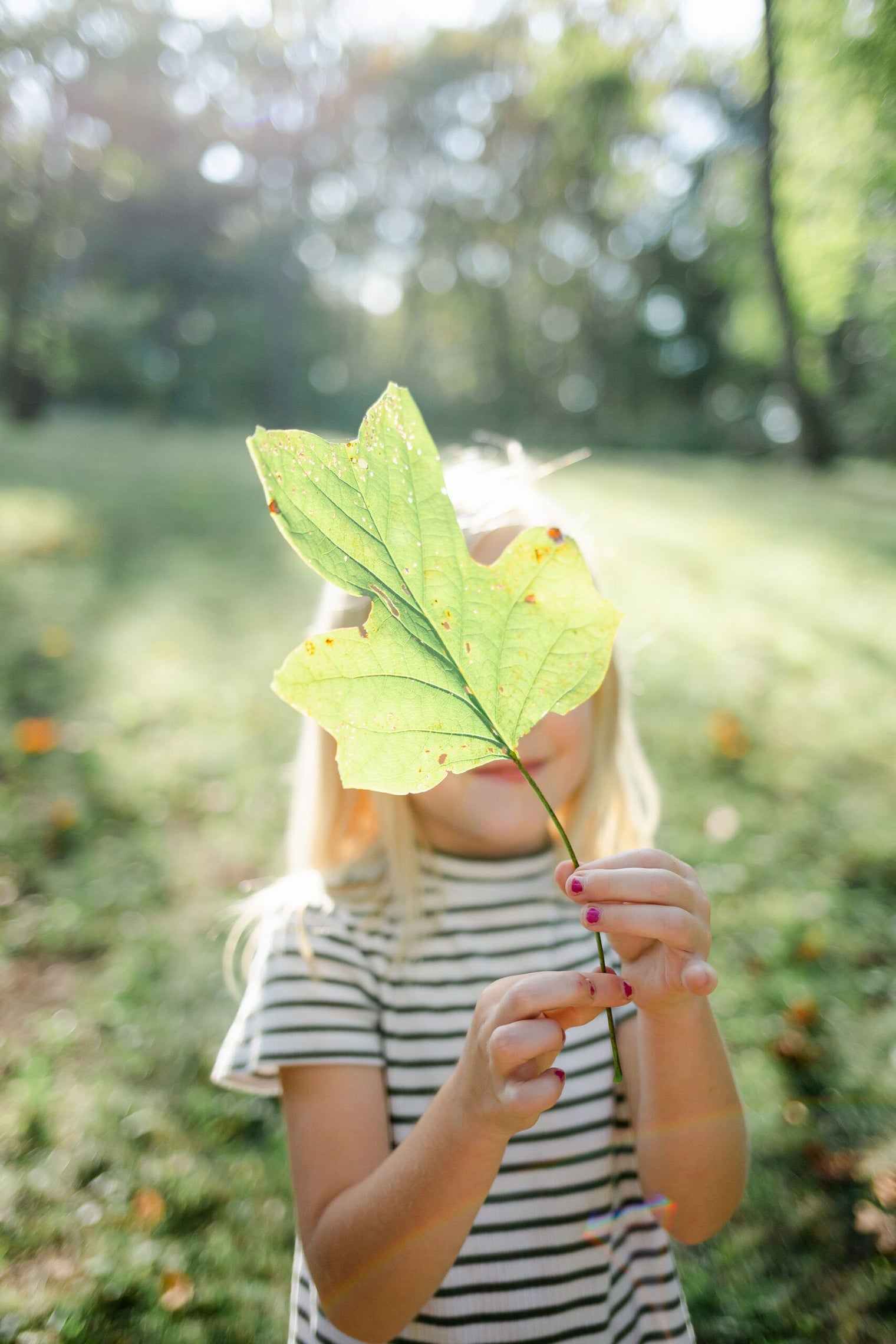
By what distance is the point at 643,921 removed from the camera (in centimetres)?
71

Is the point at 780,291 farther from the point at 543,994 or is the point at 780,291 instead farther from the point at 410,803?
the point at 543,994

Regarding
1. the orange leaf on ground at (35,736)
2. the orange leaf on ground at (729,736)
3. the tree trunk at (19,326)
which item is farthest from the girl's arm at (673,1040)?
the tree trunk at (19,326)

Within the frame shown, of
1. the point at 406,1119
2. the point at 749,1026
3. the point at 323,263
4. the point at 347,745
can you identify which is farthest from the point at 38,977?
the point at 323,263

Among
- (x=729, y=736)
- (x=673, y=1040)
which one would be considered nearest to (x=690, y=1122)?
(x=673, y=1040)

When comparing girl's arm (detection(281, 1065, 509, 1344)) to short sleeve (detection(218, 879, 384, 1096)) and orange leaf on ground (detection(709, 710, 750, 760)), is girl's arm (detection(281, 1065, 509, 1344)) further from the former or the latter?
orange leaf on ground (detection(709, 710, 750, 760))

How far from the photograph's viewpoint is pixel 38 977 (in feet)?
7.41

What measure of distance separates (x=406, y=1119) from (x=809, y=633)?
3367mm

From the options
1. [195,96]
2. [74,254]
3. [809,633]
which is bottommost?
[809,633]

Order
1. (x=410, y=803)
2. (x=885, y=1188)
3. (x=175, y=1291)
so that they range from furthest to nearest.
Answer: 1. (x=885, y=1188)
2. (x=175, y=1291)
3. (x=410, y=803)

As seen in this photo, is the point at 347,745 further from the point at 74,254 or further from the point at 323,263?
the point at 323,263

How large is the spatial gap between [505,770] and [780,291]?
109 inches

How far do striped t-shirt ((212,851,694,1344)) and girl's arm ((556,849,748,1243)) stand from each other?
0.08m

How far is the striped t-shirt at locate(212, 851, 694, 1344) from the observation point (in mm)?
1135

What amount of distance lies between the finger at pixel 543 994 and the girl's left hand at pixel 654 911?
1.8 inches
